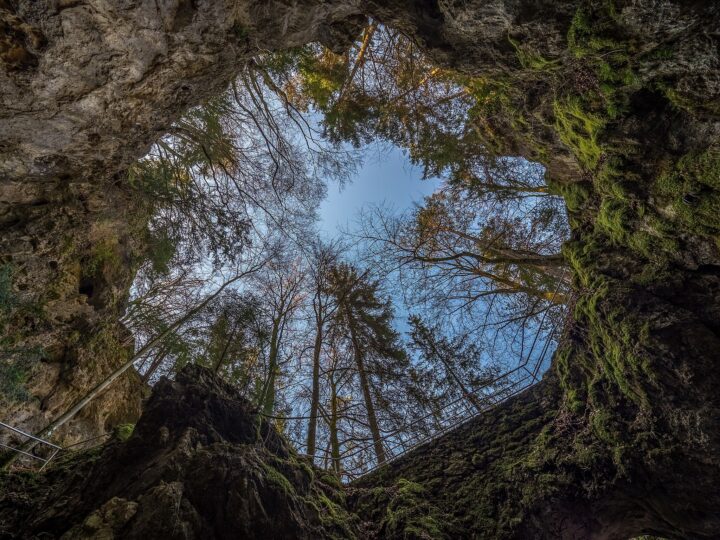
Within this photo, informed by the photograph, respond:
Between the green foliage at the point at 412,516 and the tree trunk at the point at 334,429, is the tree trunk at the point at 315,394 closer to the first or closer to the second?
the tree trunk at the point at 334,429

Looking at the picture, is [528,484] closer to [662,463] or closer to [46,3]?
[662,463]

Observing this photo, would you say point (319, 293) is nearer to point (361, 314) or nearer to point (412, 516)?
point (361, 314)

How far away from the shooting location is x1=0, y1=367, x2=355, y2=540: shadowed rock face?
198 cm

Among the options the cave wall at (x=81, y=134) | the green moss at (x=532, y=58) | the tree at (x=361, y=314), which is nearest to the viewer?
the cave wall at (x=81, y=134)

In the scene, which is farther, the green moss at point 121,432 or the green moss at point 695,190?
the green moss at point 121,432

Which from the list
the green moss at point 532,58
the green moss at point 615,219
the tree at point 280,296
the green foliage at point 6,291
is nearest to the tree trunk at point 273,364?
the tree at point 280,296

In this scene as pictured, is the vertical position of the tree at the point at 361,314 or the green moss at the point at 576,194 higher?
the tree at the point at 361,314

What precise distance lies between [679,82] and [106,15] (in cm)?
392

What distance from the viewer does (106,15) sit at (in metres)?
2.22

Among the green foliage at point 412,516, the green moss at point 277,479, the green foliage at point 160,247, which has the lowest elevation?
the green foliage at point 412,516

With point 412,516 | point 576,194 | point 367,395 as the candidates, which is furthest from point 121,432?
point 576,194

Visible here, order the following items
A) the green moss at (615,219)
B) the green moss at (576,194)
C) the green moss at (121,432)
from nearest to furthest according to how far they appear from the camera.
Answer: the green moss at (615,219) → the green moss at (121,432) → the green moss at (576,194)

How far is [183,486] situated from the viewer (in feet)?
7.28

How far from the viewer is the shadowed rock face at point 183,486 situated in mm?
1982
